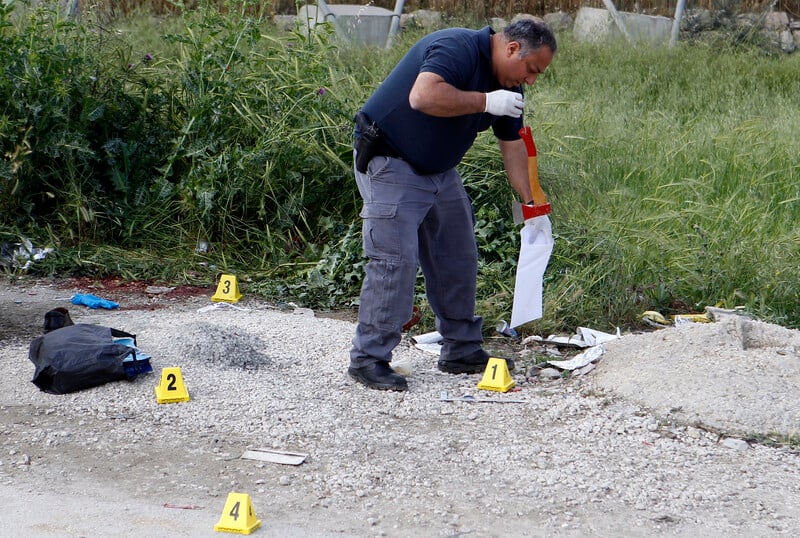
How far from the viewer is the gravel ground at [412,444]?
3371 mm

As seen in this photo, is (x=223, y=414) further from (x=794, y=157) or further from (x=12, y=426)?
(x=794, y=157)

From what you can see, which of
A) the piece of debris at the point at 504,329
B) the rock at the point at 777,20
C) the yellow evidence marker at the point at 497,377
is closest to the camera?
the yellow evidence marker at the point at 497,377

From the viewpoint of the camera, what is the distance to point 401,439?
13.3 feet

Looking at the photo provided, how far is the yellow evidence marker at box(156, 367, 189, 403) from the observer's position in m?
4.32

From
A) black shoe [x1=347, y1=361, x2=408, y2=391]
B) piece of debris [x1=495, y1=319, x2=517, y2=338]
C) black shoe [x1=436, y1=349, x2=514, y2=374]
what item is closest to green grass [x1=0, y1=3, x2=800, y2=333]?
piece of debris [x1=495, y1=319, x2=517, y2=338]

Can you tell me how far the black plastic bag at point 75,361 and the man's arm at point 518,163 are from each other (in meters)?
1.92

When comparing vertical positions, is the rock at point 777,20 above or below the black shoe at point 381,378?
above

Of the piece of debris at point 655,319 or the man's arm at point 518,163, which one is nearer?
the man's arm at point 518,163

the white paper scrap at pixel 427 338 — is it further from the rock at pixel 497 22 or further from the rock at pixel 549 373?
the rock at pixel 497 22

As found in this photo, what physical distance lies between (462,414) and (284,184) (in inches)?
122

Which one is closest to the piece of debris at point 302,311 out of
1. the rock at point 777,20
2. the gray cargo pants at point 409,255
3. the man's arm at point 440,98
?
the gray cargo pants at point 409,255

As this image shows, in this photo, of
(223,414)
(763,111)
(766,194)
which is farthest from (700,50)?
(223,414)

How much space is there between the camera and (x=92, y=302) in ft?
19.7

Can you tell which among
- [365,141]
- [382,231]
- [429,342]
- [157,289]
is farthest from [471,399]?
[157,289]
